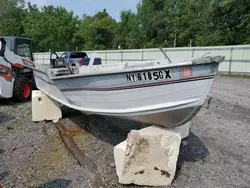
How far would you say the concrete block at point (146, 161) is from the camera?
2.93 meters

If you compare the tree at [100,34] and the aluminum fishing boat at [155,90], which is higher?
the tree at [100,34]

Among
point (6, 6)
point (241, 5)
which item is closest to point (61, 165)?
point (241, 5)

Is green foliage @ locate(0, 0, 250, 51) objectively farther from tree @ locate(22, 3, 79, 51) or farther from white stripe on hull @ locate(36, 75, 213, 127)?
white stripe on hull @ locate(36, 75, 213, 127)

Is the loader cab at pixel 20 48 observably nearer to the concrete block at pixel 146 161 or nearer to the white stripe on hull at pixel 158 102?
the white stripe on hull at pixel 158 102

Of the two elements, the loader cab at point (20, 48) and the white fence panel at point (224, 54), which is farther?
the white fence panel at point (224, 54)

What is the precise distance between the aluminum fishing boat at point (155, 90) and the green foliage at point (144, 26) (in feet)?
59.5

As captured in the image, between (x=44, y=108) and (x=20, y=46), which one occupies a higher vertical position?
(x=20, y=46)

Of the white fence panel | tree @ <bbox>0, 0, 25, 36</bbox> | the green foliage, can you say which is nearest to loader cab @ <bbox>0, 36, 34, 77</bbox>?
the white fence panel

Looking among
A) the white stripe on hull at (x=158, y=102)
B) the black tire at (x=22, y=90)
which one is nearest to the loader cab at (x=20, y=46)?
the black tire at (x=22, y=90)

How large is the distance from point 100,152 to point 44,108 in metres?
2.31

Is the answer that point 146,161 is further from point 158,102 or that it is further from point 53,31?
point 53,31

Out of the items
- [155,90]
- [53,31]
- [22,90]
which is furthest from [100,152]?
[53,31]

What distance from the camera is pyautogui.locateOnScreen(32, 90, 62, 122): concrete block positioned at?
5430 mm

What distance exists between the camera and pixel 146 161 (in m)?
2.96
